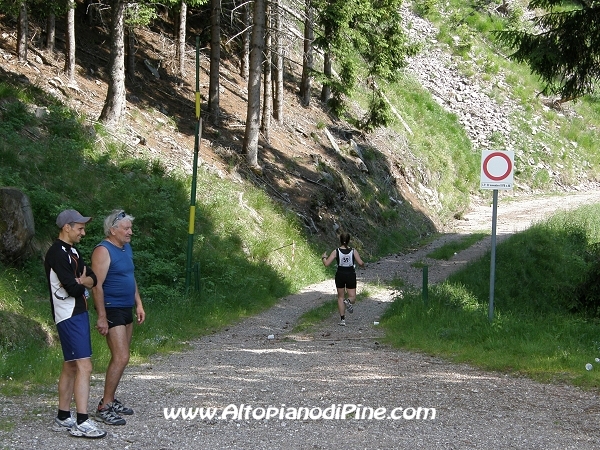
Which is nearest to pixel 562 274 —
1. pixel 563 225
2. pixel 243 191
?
pixel 563 225

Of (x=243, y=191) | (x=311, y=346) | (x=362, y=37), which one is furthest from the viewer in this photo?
(x=362, y=37)

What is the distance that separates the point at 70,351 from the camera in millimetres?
6078

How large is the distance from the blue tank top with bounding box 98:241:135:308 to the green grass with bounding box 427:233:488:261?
1819cm

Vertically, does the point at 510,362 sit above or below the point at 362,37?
below

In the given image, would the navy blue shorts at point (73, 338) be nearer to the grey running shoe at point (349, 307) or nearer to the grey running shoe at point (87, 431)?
the grey running shoe at point (87, 431)

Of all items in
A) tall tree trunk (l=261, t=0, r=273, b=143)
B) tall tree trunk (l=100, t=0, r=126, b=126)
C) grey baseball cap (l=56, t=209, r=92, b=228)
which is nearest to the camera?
grey baseball cap (l=56, t=209, r=92, b=228)

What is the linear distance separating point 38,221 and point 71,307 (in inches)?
320

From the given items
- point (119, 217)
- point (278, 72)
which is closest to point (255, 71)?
point (278, 72)

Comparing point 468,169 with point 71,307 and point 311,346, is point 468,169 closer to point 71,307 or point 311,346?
point 311,346

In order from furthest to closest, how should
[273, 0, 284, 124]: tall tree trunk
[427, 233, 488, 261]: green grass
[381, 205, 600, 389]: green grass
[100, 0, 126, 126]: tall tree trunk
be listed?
1. [273, 0, 284, 124]: tall tree trunk
2. [427, 233, 488, 261]: green grass
3. [100, 0, 126, 126]: tall tree trunk
4. [381, 205, 600, 389]: green grass

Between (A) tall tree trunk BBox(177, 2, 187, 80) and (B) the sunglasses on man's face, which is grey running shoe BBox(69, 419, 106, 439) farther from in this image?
(A) tall tree trunk BBox(177, 2, 187, 80)

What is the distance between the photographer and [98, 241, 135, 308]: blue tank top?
6.52m

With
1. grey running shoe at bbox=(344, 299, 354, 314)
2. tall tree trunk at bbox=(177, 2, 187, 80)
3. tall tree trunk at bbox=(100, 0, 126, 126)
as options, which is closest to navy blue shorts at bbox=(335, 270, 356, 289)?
grey running shoe at bbox=(344, 299, 354, 314)

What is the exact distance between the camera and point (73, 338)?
608 cm
